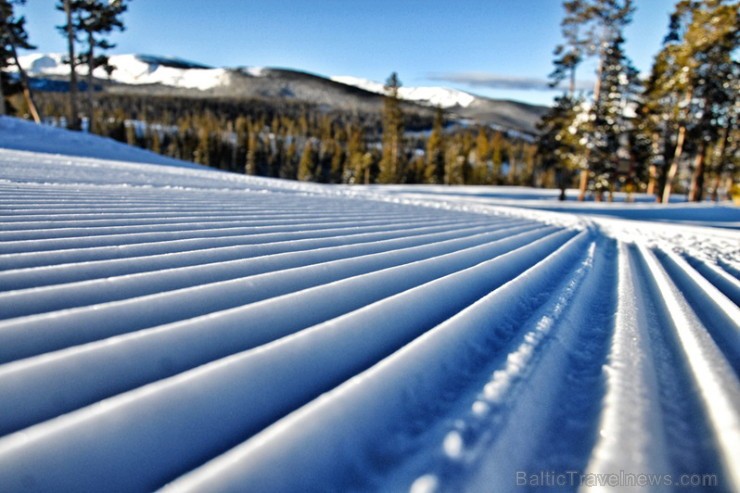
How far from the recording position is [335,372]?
139 cm

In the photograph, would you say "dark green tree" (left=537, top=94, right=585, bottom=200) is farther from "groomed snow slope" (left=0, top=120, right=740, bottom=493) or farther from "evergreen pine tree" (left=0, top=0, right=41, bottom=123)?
"evergreen pine tree" (left=0, top=0, right=41, bottom=123)

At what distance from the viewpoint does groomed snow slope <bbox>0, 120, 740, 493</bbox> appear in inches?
38.5

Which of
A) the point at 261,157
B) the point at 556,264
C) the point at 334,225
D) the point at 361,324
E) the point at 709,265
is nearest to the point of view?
the point at 361,324

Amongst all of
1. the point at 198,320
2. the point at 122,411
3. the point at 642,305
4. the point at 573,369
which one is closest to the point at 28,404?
the point at 122,411

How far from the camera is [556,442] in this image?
120cm

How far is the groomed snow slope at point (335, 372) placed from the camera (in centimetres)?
98

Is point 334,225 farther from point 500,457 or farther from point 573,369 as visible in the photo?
point 500,457

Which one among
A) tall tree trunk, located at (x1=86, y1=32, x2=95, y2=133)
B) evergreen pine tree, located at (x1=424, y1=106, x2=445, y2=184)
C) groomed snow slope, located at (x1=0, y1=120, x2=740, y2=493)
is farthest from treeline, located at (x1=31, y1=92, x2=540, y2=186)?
groomed snow slope, located at (x1=0, y1=120, x2=740, y2=493)

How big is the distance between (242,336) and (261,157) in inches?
3127

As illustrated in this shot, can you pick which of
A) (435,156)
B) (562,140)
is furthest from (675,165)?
(435,156)

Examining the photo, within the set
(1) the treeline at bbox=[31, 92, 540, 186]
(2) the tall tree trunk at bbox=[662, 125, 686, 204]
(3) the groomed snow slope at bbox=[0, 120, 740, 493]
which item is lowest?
(3) the groomed snow slope at bbox=[0, 120, 740, 493]

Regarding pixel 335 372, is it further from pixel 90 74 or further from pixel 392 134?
pixel 392 134

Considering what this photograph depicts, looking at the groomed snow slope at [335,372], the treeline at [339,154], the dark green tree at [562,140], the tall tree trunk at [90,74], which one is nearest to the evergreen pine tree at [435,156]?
the treeline at [339,154]

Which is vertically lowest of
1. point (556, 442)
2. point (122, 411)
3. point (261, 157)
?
point (556, 442)
